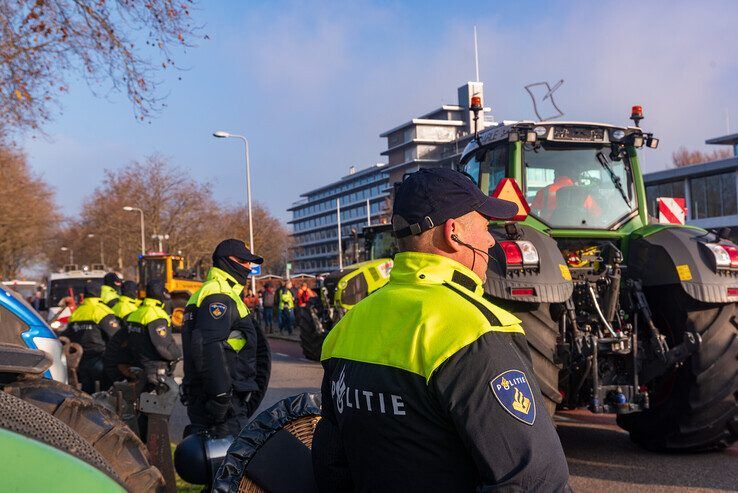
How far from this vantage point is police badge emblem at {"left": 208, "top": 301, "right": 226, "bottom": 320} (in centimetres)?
490

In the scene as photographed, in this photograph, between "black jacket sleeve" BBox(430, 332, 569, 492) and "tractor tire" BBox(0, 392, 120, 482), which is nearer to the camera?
"black jacket sleeve" BBox(430, 332, 569, 492)

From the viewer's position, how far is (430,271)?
1974 millimetres

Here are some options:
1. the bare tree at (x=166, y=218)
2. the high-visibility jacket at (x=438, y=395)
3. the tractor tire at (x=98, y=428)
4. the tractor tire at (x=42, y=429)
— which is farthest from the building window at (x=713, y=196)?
the tractor tire at (x=42, y=429)

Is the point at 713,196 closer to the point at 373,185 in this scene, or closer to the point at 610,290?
the point at 610,290

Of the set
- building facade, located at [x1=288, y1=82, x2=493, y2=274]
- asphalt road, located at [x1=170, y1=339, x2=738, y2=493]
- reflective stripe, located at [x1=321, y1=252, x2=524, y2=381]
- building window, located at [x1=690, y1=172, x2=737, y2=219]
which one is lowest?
asphalt road, located at [x1=170, y1=339, x2=738, y2=493]

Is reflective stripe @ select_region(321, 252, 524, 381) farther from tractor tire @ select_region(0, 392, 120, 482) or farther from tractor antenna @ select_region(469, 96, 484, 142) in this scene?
tractor antenna @ select_region(469, 96, 484, 142)

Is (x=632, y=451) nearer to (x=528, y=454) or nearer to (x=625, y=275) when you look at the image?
(x=625, y=275)

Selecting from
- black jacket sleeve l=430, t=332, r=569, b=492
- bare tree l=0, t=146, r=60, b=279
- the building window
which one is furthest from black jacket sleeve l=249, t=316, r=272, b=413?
the building window

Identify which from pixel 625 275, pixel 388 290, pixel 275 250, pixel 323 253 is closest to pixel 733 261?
pixel 625 275

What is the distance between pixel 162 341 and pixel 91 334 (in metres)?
2.05

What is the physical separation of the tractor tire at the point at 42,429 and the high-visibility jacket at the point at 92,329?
273 inches

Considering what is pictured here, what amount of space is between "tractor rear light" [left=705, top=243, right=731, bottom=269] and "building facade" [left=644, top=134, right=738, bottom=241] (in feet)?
125

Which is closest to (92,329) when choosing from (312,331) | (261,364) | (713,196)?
(261,364)

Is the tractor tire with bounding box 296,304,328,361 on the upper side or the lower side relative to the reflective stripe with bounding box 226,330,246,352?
lower
